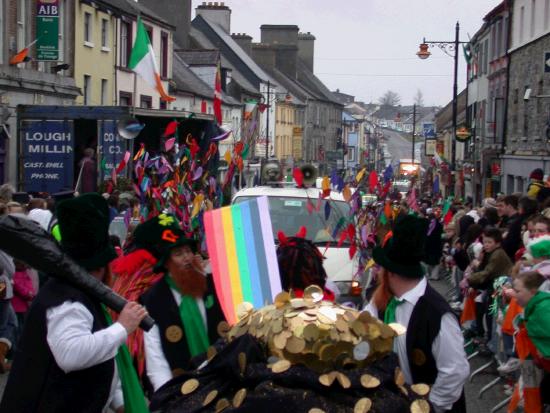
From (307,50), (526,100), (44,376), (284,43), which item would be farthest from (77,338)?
(307,50)

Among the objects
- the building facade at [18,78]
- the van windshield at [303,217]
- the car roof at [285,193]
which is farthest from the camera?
the building facade at [18,78]

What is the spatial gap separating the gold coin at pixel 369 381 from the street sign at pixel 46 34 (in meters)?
23.1

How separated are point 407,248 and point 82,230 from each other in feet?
4.90

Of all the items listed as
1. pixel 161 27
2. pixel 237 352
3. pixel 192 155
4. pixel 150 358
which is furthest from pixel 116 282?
pixel 161 27

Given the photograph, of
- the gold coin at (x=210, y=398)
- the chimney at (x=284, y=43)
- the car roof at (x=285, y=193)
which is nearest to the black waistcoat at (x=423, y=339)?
the gold coin at (x=210, y=398)

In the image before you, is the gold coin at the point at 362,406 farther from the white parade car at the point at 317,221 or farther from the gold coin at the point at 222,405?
the white parade car at the point at 317,221

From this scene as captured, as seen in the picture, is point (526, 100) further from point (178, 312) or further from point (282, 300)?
point (282, 300)

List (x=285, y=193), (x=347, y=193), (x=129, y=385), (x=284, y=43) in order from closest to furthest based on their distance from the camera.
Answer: (x=129, y=385) → (x=347, y=193) → (x=285, y=193) → (x=284, y=43)

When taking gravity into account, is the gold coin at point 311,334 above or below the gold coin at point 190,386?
above

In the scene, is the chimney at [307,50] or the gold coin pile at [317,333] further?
the chimney at [307,50]

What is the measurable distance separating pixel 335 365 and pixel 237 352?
0.32 meters

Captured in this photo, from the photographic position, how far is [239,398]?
122 inches

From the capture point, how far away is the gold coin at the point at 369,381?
314 centimetres

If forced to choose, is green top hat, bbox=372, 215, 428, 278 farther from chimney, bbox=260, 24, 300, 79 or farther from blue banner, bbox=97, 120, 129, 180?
chimney, bbox=260, 24, 300, 79
